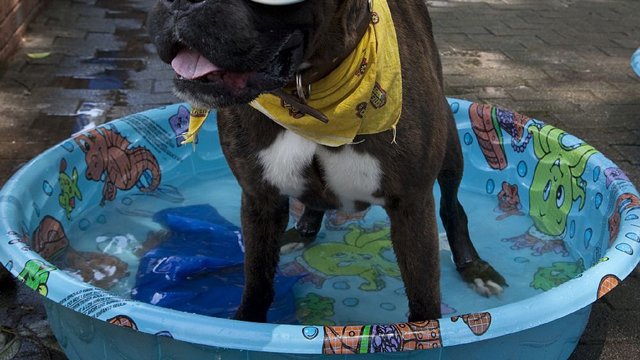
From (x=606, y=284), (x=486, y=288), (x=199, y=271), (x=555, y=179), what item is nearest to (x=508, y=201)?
(x=555, y=179)

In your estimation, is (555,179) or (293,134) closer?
(293,134)

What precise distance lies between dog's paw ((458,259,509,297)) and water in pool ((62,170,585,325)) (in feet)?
0.09

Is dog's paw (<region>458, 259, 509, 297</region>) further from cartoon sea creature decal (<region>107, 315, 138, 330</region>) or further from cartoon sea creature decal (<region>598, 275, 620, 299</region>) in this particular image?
cartoon sea creature decal (<region>107, 315, 138, 330</region>)

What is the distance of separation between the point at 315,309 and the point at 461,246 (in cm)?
68

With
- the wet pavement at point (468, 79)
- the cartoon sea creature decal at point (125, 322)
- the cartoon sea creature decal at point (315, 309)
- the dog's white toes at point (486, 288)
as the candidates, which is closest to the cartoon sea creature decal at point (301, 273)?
the cartoon sea creature decal at point (315, 309)

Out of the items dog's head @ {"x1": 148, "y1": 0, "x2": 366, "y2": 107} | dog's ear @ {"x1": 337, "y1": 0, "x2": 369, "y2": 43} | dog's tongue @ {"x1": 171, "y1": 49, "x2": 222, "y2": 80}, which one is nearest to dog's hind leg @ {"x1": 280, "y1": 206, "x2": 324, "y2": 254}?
dog's ear @ {"x1": 337, "y1": 0, "x2": 369, "y2": 43}

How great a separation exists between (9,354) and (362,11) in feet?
5.21

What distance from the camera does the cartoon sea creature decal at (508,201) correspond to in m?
3.66

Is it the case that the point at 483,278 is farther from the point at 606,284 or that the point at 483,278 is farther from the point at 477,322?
the point at 477,322

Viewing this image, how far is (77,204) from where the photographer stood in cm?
337

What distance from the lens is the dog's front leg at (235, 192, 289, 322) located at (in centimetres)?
234

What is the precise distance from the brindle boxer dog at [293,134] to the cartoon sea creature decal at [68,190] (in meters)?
1.15

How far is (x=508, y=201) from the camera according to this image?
12.3 feet

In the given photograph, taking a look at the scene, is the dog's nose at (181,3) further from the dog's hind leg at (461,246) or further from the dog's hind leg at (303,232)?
the dog's hind leg at (303,232)
